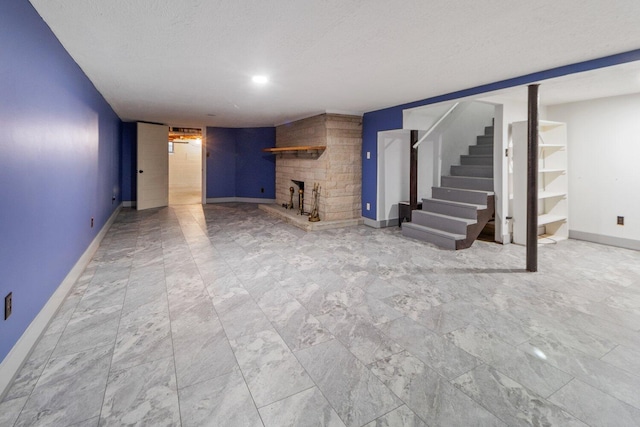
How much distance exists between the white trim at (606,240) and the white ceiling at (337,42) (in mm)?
1957

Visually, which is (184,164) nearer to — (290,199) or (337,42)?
(290,199)

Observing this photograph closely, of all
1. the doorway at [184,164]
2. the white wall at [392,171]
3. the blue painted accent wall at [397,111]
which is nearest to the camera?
the blue painted accent wall at [397,111]

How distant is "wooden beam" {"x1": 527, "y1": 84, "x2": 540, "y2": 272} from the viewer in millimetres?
3336

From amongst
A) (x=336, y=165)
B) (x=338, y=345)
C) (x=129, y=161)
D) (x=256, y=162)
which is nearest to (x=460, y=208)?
(x=336, y=165)

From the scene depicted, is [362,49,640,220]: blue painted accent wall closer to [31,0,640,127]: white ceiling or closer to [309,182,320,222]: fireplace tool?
[31,0,640,127]: white ceiling

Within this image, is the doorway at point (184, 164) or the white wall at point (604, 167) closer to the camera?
the white wall at point (604, 167)

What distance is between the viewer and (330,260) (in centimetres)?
371

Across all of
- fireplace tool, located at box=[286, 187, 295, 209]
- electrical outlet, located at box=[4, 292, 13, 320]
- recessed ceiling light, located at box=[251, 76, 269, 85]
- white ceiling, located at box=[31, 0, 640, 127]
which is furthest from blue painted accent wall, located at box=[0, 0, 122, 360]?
fireplace tool, located at box=[286, 187, 295, 209]

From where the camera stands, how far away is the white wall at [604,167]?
4.18 m

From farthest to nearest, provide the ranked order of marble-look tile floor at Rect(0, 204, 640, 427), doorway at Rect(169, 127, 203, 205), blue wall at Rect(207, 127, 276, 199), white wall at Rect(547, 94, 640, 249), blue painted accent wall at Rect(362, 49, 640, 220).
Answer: doorway at Rect(169, 127, 203, 205) → blue wall at Rect(207, 127, 276, 199) → white wall at Rect(547, 94, 640, 249) → blue painted accent wall at Rect(362, 49, 640, 220) → marble-look tile floor at Rect(0, 204, 640, 427)

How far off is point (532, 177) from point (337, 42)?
99.6 inches

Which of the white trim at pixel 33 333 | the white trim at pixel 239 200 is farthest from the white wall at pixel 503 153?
the white trim at pixel 239 200

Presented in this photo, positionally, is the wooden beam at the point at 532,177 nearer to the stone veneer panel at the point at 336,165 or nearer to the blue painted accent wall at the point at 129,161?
the stone veneer panel at the point at 336,165

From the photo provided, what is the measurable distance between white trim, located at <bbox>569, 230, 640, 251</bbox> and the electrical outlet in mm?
6323
